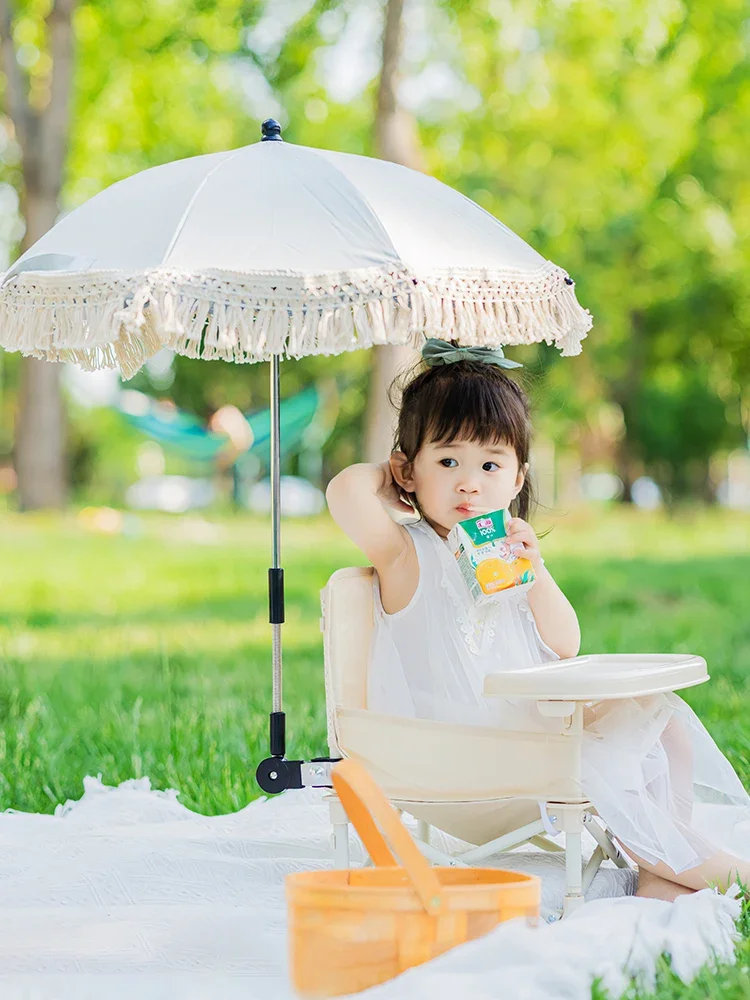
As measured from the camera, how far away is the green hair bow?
3.03 meters

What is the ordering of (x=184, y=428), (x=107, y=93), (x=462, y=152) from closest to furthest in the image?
(x=184, y=428), (x=107, y=93), (x=462, y=152)

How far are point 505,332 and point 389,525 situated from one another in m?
0.47

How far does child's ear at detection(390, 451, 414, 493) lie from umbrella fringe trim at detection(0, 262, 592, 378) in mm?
378

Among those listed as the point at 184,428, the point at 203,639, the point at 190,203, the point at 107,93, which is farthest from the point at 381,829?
the point at 107,93

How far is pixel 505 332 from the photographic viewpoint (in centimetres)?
281

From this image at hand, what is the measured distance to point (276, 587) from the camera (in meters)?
3.14

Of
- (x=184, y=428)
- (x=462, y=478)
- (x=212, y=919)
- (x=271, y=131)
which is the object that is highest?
(x=184, y=428)

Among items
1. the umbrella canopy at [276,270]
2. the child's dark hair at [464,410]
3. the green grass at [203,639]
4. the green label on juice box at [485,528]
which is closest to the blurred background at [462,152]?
the green grass at [203,639]

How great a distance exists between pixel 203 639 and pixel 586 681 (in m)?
4.49

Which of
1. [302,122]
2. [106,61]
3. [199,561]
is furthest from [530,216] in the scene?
[199,561]

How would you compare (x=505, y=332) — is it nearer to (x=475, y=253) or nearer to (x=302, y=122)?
(x=475, y=253)

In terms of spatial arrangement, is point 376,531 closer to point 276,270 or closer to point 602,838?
point 276,270

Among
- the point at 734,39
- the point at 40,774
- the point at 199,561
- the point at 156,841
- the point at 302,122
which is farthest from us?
the point at 302,122

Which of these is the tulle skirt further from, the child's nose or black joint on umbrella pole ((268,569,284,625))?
black joint on umbrella pole ((268,569,284,625))
